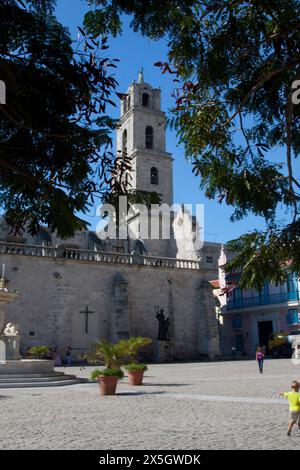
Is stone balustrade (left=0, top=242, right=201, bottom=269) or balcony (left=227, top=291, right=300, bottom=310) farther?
balcony (left=227, top=291, right=300, bottom=310)

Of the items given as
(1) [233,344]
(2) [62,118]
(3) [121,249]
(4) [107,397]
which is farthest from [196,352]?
(2) [62,118]

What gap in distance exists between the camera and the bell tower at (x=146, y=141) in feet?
152

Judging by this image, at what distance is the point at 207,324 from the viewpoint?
32469 mm

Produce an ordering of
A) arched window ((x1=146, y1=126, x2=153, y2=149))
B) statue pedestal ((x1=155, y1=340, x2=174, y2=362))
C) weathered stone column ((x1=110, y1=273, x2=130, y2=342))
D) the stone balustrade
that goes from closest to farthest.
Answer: the stone balustrade → weathered stone column ((x1=110, y1=273, x2=130, y2=342)) → statue pedestal ((x1=155, y1=340, x2=174, y2=362)) → arched window ((x1=146, y1=126, x2=153, y2=149))

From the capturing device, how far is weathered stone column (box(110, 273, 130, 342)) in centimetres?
2873

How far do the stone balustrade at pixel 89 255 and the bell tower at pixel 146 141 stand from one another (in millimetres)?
13573

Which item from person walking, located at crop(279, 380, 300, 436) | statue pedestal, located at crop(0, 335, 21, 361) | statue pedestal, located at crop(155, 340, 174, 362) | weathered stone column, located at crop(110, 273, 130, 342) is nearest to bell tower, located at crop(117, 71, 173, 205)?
weathered stone column, located at crop(110, 273, 130, 342)

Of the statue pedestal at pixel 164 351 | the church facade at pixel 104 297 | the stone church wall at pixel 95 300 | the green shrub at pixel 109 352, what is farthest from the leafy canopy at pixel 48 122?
the statue pedestal at pixel 164 351

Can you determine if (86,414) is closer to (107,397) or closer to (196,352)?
(107,397)

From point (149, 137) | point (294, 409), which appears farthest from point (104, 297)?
point (294, 409)

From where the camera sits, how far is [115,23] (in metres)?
4.50

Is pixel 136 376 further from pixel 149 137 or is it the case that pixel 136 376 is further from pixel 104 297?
pixel 149 137

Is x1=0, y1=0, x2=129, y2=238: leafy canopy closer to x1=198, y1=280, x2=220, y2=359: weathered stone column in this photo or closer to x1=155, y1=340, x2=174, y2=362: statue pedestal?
x1=155, y1=340, x2=174, y2=362: statue pedestal

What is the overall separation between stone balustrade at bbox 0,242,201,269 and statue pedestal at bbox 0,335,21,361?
1161 centimetres
